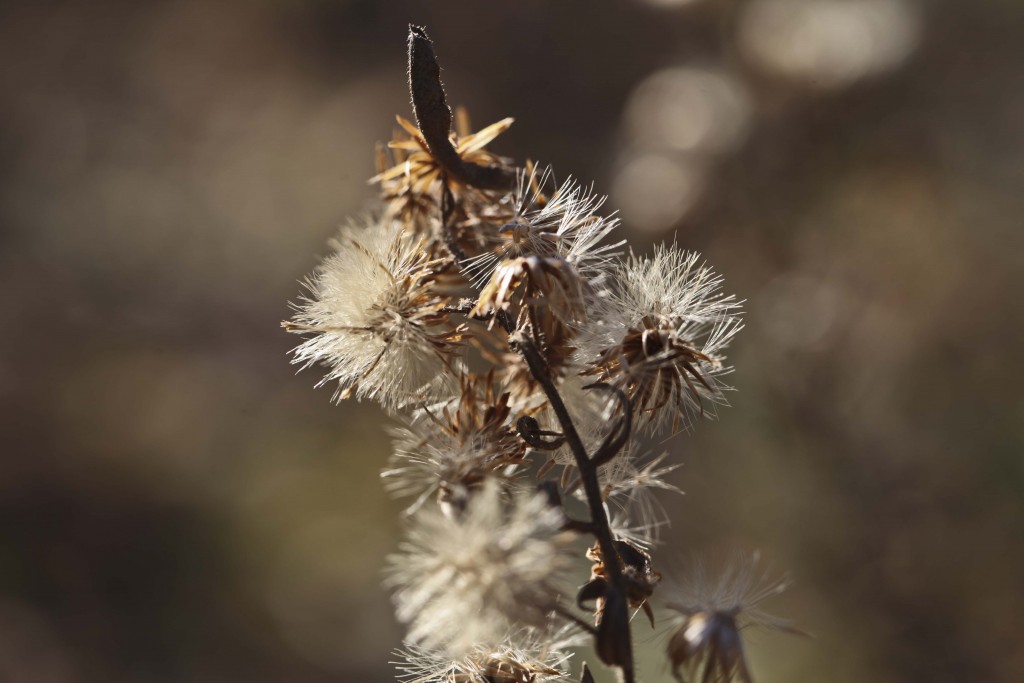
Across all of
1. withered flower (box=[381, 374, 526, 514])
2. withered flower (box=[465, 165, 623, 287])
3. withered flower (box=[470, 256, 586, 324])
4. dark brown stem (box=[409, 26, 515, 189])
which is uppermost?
dark brown stem (box=[409, 26, 515, 189])

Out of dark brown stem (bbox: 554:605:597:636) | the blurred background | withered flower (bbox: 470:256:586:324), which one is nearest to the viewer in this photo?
dark brown stem (bbox: 554:605:597:636)

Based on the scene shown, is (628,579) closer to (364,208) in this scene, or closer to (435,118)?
(435,118)

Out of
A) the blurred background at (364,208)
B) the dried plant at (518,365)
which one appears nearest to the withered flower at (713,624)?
the dried plant at (518,365)

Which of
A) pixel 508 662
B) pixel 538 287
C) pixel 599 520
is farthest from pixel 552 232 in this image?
pixel 508 662

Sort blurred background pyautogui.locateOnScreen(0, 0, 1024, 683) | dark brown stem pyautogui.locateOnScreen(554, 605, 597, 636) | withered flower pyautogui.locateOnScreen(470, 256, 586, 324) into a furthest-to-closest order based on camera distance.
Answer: blurred background pyautogui.locateOnScreen(0, 0, 1024, 683) → withered flower pyautogui.locateOnScreen(470, 256, 586, 324) → dark brown stem pyautogui.locateOnScreen(554, 605, 597, 636)

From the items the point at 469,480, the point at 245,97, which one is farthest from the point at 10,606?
the point at 469,480

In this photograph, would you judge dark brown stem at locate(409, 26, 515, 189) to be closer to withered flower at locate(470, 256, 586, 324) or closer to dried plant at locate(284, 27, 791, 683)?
dried plant at locate(284, 27, 791, 683)

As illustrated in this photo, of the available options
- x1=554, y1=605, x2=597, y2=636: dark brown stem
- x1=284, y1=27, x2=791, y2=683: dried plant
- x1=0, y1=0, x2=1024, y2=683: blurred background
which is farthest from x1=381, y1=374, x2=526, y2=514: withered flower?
x1=0, y1=0, x2=1024, y2=683: blurred background

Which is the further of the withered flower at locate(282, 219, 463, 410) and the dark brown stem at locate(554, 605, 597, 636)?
the withered flower at locate(282, 219, 463, 410)

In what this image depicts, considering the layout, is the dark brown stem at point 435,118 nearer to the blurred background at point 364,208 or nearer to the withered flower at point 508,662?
the withered flower at point 508,662
